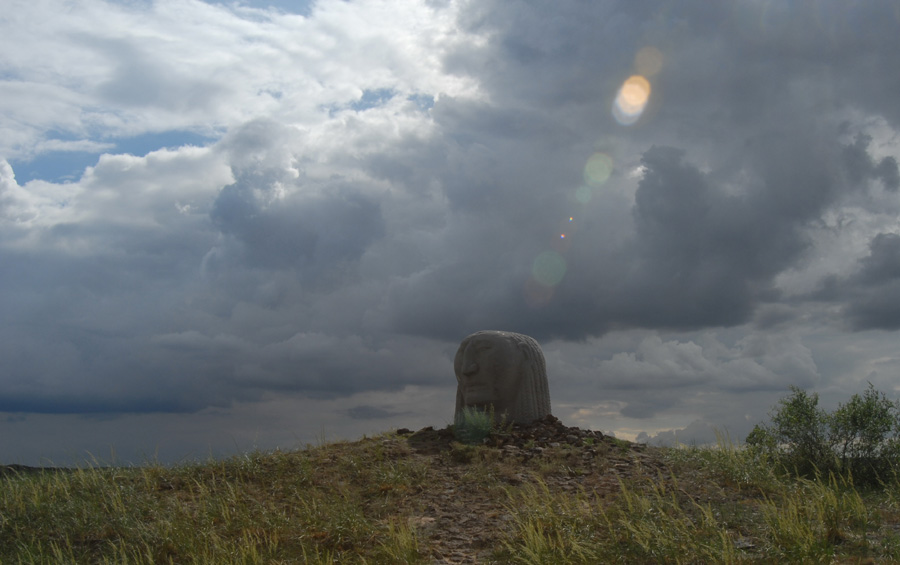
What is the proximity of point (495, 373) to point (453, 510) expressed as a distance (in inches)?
184

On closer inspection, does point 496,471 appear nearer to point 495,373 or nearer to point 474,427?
point 474,427

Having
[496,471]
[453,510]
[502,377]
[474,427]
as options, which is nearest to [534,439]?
[474,427]

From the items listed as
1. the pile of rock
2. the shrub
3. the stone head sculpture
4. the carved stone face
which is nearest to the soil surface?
the pile of rock

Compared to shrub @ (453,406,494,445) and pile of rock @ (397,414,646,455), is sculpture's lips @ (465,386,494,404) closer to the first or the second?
shrub @ (453,406,494,445)

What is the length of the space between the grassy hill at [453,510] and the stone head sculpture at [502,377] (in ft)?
4.00

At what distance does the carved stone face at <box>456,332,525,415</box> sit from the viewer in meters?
12.2

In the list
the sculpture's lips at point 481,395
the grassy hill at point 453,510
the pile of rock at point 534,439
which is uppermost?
the sculpture's lips at point 481,395

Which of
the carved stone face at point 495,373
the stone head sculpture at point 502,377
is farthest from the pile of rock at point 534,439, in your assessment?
the carved stone face at point 495,373

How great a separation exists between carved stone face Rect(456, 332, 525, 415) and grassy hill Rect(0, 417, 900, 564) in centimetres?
124

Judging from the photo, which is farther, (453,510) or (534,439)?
(534,439)

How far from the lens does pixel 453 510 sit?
25.4 feet

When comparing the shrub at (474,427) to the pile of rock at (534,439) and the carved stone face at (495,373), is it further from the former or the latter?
the carved stone face at (495,373)

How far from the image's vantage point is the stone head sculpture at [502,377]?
12.2 m

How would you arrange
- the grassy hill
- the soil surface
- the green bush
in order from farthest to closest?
1. the green bush
2. the soil surface
3. the grassy hill
